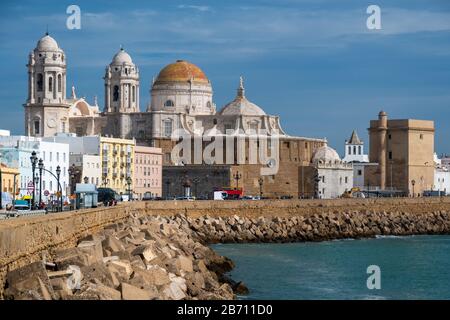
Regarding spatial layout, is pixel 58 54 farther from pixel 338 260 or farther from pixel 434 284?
pixel 434 284

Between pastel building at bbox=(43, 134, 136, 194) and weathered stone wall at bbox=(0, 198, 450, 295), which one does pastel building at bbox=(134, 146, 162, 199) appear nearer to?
pastel building at bbox=(43, 134, 136, 194)

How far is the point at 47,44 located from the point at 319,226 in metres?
41.9

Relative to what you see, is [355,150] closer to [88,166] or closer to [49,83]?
[49,83]

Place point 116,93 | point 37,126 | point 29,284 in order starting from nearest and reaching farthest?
point 29,284
point 37,126
point 116,93

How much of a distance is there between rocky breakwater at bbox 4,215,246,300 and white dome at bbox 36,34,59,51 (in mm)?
63249

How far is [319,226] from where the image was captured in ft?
200

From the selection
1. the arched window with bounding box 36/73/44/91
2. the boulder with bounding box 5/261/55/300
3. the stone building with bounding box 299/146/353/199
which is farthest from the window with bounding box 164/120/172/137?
the boulder with bounding box 5/261/55/300

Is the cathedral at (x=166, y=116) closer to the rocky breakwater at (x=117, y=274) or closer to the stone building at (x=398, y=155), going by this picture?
the stone building at (x=398, y=155)

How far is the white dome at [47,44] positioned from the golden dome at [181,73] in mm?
15950

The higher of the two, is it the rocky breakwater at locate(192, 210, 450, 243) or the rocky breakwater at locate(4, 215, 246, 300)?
the rocky breakwater at locate(4, 215, 246, 300)

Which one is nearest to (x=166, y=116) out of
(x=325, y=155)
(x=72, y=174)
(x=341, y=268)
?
(x=325, y=155)

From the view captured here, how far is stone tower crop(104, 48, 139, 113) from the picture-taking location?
345 ft
